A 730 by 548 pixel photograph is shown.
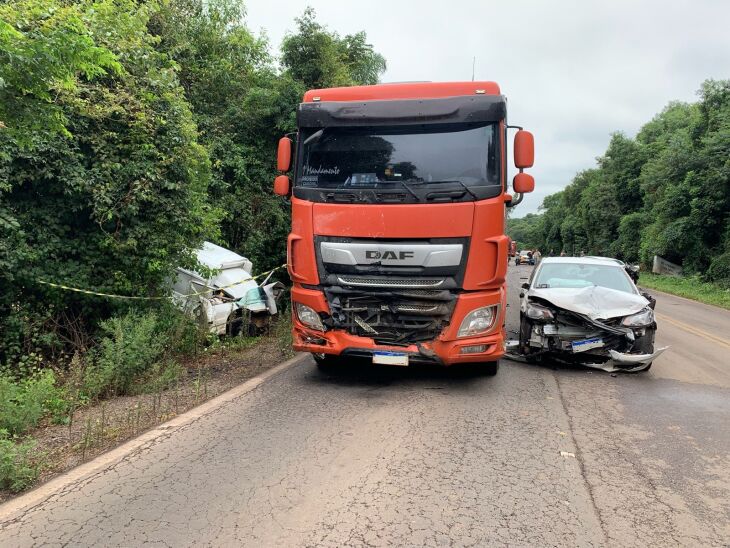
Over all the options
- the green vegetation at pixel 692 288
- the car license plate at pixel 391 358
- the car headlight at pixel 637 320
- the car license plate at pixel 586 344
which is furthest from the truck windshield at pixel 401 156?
the green vegetation at pixel 692 288

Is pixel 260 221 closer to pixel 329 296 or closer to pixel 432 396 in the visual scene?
pixel 329 296

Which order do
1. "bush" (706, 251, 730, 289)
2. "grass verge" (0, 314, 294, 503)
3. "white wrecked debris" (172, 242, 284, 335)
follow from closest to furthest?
"grass verge" (0, 314, 294, 503), "white wrecked debris" (172, 242, 284, 335), "bush" (706, 251, 730, 289)

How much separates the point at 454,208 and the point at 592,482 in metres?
2.90

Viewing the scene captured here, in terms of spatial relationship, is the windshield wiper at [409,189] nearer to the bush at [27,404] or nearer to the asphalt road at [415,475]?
the asphalt road at [415,475]

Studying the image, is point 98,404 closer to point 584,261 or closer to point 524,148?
point 524,148

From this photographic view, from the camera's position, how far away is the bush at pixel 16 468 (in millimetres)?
3484

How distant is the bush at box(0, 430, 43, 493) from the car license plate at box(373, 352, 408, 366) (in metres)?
3.23

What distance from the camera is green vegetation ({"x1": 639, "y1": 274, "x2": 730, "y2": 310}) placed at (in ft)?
66.6

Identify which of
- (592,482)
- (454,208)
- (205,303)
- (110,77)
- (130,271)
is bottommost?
(592,482)

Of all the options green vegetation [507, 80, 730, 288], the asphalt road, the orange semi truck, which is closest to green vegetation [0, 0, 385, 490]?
the asphalt road

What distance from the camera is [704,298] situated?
68.9 feet

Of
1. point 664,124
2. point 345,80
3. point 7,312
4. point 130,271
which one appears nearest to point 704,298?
point 345,80

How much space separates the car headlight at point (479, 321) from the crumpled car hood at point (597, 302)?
1.65 m

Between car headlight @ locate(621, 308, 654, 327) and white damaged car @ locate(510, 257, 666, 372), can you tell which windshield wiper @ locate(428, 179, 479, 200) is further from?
car headlight @ locate(621, 308, 654, 327)
